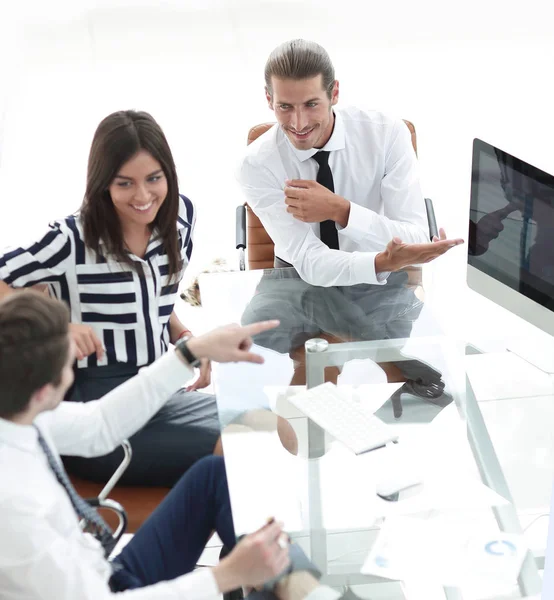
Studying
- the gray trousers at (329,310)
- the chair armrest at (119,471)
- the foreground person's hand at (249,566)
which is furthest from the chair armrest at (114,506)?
the gray trousers at (329,310)

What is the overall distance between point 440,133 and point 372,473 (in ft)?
11.8

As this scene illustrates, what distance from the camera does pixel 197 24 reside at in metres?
6.33

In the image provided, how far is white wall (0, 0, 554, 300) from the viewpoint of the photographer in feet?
15.3

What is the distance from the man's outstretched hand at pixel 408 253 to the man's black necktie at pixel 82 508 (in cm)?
118

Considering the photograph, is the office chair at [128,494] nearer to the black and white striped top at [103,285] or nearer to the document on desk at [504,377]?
the black and white striped top at [103,285]

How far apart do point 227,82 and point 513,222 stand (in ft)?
12.2

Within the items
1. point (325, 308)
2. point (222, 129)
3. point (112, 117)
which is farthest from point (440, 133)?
point (112, 117)

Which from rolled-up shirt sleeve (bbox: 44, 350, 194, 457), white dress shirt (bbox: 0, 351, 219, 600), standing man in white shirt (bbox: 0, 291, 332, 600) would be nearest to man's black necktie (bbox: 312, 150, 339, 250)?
standing man in white shirt (bbox: 0, 291, 332, 600)

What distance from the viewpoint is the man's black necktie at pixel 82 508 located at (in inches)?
61.9

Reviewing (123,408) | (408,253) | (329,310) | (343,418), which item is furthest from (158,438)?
(408,253)

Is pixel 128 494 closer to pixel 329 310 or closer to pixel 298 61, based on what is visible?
pixel 329 310

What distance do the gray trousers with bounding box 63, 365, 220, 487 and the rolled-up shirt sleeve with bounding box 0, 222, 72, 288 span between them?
266 mm

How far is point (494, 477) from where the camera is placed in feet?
5.92

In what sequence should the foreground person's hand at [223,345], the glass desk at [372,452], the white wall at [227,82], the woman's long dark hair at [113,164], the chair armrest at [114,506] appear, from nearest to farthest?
1. the glass desk at [372,452]
2. the chair armrest at [114,506]
3. the foreground person's hand at [223,345]
4. the woman's long dark hair at [113,164]
5. the white wall at [227,82]
